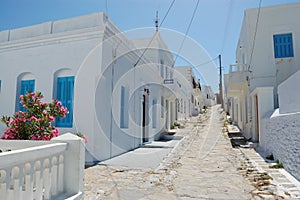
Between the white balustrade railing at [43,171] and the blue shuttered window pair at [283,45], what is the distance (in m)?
12.8

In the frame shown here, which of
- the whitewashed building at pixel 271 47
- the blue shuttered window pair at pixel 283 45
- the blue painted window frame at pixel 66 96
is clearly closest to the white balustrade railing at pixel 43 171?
the blue painted window frame at pixel 66 96

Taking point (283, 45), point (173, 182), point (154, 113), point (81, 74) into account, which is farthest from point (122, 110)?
point (283, 45)

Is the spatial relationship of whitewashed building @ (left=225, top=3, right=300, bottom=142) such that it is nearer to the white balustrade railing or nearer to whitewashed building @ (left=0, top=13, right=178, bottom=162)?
whitewashed building @ (left=0, top=13, right=178, bottom=162)

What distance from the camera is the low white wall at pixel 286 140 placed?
17.8 feet

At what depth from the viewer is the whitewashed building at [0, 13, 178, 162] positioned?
705cm

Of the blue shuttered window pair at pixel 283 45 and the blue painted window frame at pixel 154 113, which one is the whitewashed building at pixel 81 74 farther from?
the blue shuttered window pair at pixel 283 45

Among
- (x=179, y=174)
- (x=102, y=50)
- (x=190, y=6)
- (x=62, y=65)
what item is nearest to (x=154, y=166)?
(x=179, y=174)

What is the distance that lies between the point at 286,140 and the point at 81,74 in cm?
667

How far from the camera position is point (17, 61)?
835cm

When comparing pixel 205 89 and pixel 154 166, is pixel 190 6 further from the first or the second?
pixel 205 89

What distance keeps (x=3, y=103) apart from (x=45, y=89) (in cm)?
219

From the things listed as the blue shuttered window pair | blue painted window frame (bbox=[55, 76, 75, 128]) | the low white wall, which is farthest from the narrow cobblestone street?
the blue shuttered window pair

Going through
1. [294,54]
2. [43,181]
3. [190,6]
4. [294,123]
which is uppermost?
[190,6]

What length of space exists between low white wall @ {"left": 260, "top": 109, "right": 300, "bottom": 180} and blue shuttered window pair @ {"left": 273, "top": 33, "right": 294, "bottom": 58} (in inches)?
215
